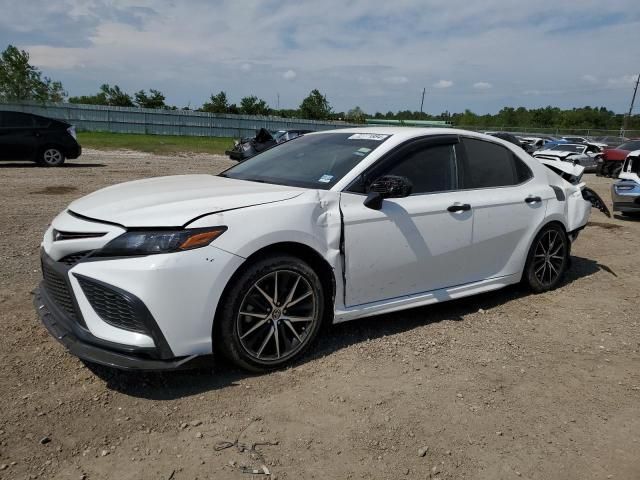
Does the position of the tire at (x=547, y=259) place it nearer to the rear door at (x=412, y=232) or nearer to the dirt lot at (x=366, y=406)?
the dirt lot at (x=366, y=406)

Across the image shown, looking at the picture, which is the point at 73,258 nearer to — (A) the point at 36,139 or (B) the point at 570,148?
(A) the point at 36,139

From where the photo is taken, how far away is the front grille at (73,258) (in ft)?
10.1

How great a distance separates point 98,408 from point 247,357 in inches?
34.1

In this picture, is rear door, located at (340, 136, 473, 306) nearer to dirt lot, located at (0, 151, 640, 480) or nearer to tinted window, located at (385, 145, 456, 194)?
tinted window, located at (385, 145, 456, 194)

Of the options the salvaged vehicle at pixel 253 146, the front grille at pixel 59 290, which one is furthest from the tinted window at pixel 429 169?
the salvaged vehicle at pixel 253 146

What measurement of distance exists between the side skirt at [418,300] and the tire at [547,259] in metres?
0.31

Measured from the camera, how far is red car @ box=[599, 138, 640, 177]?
66.5 feet

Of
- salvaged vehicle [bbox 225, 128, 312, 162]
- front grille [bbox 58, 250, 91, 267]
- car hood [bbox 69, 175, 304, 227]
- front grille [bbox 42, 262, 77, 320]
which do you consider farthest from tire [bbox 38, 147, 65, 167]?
front grille [bbox 58, 250, 91, 267]

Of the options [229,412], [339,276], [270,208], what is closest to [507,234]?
[339,276]

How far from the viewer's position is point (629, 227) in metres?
9.86

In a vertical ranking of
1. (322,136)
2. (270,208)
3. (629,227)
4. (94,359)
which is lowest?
(629,227)

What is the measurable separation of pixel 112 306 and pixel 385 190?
1.87 meters

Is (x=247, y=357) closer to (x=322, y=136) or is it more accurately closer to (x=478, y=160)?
(x=322, y=136)

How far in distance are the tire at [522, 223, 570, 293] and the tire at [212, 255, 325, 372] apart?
98.2 inches
